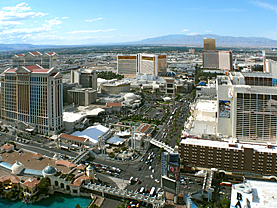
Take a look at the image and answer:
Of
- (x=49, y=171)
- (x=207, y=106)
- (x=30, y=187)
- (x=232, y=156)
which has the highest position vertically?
(x=207, y=106)

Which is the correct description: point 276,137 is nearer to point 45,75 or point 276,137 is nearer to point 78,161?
point 78,161

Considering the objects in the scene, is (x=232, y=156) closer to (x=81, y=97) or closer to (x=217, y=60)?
(x=81, y=97)

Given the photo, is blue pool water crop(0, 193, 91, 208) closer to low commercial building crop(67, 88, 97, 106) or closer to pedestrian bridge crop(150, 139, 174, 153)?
pedestrian bridge crop(150, 139, 174, 153)

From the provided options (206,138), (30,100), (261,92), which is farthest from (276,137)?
(30,100)

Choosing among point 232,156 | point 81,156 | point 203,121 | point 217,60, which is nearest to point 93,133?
point 81,156

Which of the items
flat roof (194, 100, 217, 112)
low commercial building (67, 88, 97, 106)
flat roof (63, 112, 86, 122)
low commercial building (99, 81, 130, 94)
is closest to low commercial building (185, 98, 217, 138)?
flat roof (194, 100, 217, 112)

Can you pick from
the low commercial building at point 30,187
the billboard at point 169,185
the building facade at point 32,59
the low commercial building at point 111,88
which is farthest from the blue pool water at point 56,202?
the low commercial building at point 111,88
